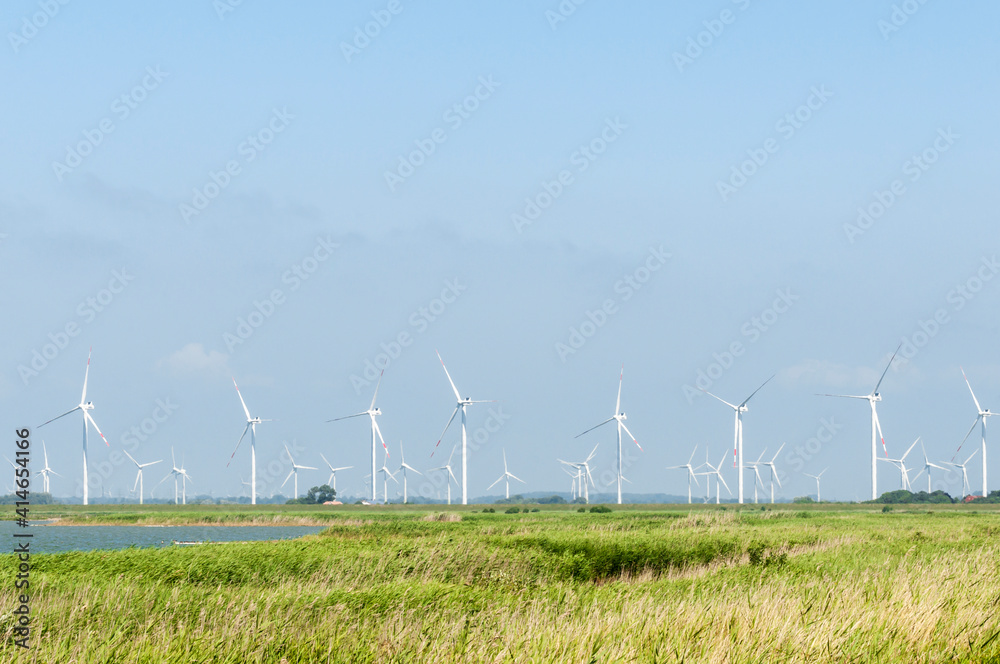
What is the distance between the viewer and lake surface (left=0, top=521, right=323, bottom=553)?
233 ft

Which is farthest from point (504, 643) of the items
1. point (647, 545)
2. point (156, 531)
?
point (156, 531)

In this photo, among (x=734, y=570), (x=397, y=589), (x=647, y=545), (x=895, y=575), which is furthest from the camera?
(x=647, y=545)

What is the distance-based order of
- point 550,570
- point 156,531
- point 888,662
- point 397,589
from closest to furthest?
point 888,662 → point 397,589 → point 550,570 → point 156,531

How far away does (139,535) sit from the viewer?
86500 millimetres

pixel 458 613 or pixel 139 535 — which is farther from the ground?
pixel 458 613

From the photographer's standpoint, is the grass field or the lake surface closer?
the grass field

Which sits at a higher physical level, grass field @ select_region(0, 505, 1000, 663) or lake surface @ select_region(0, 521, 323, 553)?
grass field @ select_region(0, 505, 1000, 663)

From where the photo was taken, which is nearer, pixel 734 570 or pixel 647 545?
pixel 734 570

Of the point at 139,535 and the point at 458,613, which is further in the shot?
the point at 139,535

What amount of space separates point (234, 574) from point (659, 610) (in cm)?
1706

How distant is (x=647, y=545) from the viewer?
45906mm

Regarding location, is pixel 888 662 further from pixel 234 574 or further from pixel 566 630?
pixel 234 574

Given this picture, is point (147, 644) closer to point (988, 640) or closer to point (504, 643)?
point (504, 643)

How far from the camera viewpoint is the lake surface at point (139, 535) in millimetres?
70875
